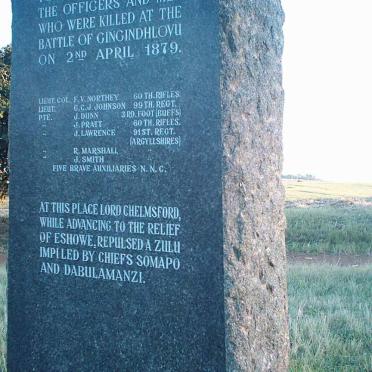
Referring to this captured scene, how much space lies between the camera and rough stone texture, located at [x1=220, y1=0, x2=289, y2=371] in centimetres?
370

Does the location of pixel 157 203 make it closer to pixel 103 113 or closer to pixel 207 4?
pixel 103 113

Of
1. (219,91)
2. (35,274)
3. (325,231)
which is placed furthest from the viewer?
(325,231)

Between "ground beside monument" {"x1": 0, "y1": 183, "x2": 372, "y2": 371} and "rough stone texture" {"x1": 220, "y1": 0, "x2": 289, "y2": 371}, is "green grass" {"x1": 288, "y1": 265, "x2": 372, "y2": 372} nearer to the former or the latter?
"ground beside monument" {"x1": 0, "y1": 183, "x2": 372, "y2": 371}

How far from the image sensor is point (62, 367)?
166 inches

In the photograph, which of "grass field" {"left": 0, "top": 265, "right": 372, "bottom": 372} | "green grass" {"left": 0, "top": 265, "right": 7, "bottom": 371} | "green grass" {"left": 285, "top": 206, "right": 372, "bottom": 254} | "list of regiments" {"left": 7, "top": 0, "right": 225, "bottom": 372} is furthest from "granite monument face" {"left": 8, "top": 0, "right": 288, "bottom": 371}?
"green grass" {"left": 285, "top": 206, "right": 372, "bottom": 254}

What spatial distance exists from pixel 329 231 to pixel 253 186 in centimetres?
1573

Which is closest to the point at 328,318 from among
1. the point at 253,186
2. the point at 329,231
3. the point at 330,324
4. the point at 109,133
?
the point at 330,324

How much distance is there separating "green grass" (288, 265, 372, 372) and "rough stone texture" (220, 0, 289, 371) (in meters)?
1.07

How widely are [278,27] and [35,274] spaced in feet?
8.64

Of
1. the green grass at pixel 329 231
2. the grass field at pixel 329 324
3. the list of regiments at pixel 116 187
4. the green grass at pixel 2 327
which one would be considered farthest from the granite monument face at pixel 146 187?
the green grass at pixel 329 231

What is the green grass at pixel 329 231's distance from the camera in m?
17.3

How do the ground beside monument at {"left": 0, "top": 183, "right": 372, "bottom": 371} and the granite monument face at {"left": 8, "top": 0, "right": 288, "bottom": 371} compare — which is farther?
the ground beside monument at {"left": 0, "top": 183, "right": 372, "bottom": 371}

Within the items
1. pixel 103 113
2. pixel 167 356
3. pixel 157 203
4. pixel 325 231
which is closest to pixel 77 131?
pixel 103 113

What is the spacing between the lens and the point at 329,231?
19.0 meters
